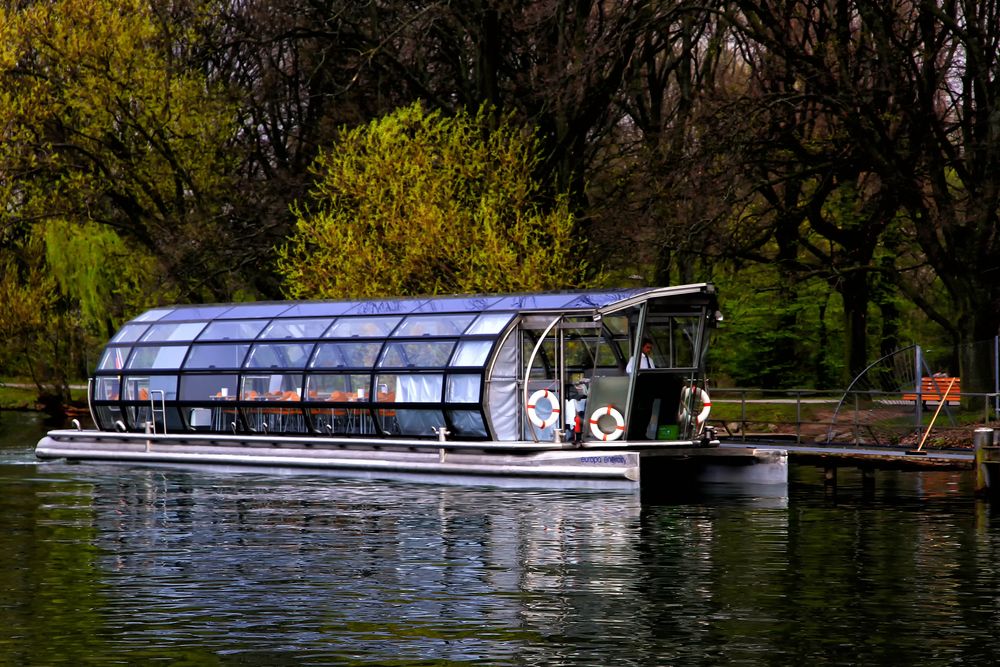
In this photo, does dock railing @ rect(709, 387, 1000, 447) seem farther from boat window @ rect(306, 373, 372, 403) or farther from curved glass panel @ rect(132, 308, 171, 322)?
curved glass panel @ rect(132, 308, 171, 322)

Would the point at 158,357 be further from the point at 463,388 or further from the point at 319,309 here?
the point at 463,388

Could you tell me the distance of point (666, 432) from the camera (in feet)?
105

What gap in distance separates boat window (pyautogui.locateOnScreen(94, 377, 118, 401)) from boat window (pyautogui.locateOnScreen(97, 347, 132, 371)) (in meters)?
0.28

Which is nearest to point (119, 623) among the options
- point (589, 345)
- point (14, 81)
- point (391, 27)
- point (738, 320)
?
point (589, 345)

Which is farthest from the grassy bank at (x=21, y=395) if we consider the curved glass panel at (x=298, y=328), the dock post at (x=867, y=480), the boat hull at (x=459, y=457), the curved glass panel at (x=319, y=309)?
the dock post at (x=867, y=480)

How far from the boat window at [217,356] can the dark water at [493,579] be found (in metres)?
5.87

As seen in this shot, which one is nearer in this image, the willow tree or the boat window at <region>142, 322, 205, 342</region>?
the boat window at <region>142, 322, 205, 342</region>

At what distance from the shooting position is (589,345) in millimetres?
32844

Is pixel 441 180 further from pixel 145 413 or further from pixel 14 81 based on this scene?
pixel 14 81

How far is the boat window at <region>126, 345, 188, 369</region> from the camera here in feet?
126

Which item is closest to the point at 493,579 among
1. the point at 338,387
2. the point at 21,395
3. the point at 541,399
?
the point at 541,399

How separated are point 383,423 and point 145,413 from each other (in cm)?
740

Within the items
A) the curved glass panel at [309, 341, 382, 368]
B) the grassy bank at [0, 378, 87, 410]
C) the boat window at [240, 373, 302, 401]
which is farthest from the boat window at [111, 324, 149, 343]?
the grassy bank at [0, 378, 87, 410]

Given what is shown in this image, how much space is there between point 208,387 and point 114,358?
336 cm
